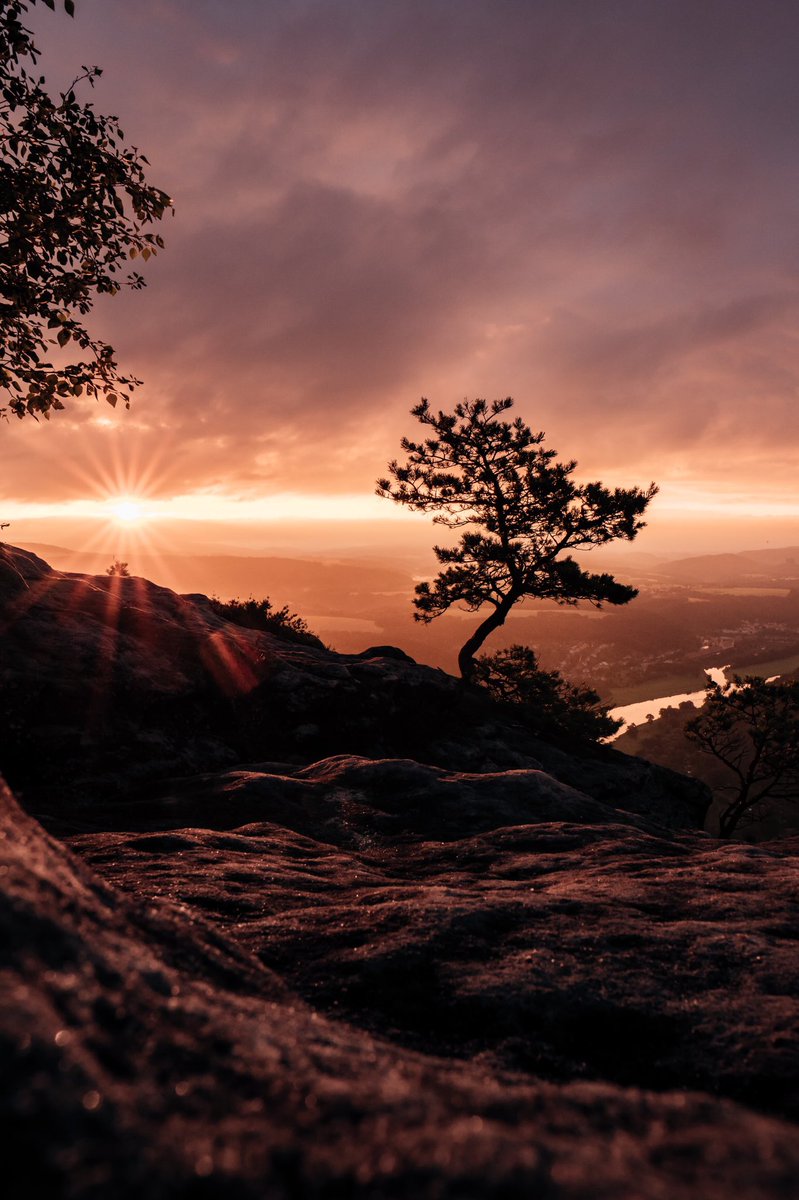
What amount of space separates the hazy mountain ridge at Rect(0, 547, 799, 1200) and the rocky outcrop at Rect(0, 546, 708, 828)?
0.13 meters

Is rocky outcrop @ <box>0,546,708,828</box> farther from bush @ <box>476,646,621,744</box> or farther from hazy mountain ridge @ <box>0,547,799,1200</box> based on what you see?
bush @ <box>476,646,621,744</box>

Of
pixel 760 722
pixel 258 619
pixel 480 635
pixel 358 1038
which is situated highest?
pixel 258 619

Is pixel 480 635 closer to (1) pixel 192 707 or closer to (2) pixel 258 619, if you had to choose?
(2) pixel 258 619

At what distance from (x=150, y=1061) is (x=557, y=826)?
9916 mm

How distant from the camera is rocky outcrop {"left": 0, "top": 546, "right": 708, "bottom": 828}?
13.7 meters

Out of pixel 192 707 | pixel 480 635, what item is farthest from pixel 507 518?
pixel 192 707

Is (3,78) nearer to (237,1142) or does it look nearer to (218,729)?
(218,729)

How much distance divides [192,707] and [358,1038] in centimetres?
1451

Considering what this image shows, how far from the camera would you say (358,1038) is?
3.40m

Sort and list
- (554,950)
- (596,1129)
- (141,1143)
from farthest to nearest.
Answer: (554,950) → (596,1129) → (141,1143)

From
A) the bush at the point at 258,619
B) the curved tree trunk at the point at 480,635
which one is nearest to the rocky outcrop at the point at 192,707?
the bush at the point at 258,619

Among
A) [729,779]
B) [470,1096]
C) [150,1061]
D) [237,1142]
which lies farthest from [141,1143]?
[729,779]

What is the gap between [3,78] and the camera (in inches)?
472

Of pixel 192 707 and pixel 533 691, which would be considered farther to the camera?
pixel 533 691
